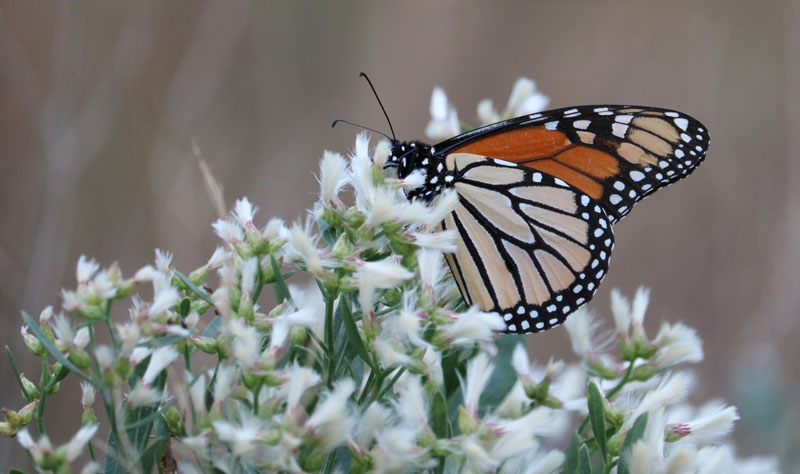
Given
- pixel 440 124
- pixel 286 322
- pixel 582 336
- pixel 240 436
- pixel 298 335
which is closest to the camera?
pixel 240 436

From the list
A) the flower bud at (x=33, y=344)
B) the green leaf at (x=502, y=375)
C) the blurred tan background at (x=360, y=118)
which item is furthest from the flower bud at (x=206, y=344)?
the blurred tan background at (x=360, y=118)

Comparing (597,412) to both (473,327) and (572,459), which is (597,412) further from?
(473,327)

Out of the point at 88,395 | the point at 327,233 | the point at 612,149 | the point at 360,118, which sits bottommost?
the point at 88,395

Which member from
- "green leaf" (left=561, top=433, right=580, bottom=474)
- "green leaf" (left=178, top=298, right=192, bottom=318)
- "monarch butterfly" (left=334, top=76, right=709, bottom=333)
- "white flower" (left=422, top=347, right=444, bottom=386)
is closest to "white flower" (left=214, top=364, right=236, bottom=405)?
"green leaf" (left=178, top=298, right=192, bottom=318)

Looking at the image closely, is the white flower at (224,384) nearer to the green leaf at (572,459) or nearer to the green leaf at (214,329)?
the green leaf at (214,329)

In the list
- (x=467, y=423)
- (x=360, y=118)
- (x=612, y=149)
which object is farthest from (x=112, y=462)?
(x=360, y=118)

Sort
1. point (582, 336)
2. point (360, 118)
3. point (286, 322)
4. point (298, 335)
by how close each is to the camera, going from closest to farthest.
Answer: point (286, 322) → point (298, 335) → point (582, 336) → point (360, 118)

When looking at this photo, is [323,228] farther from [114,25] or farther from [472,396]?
[114,25]
